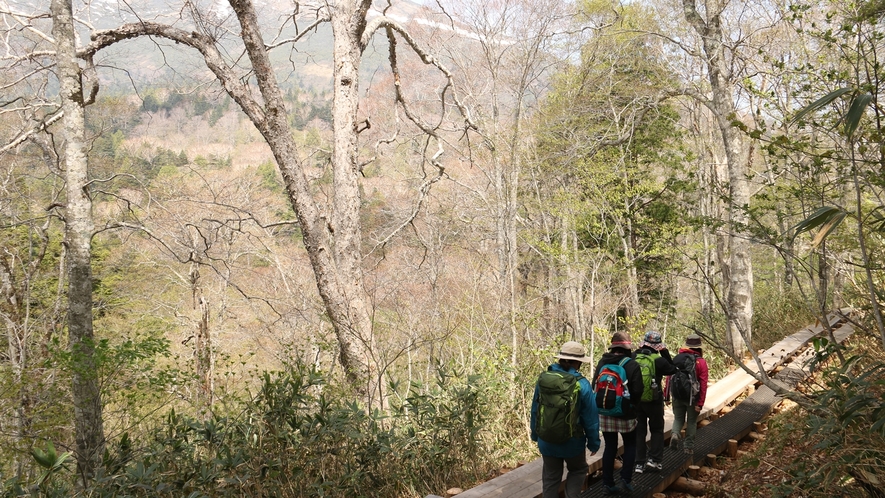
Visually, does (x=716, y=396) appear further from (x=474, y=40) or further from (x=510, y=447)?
(x=474, y=40)

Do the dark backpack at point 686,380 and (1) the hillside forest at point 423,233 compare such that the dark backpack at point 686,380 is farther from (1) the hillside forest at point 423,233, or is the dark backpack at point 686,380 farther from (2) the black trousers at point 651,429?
(2) the black trousers at point 651,429

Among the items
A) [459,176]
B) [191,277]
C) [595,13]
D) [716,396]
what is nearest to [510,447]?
[716,396]

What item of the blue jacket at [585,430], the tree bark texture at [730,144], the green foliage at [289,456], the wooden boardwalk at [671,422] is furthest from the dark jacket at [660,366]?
the tree bark texture at [730,144]

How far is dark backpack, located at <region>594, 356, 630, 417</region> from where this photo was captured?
413cm

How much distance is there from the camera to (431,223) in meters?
16.3

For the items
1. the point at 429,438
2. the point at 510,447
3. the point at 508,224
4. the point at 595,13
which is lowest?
the point at 510,447

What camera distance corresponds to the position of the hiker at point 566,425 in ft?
11.9

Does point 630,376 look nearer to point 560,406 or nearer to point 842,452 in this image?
point 560,406

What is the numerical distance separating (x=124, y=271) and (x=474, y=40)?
524 inches

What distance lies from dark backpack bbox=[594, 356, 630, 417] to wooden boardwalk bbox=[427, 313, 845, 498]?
2.09 feet

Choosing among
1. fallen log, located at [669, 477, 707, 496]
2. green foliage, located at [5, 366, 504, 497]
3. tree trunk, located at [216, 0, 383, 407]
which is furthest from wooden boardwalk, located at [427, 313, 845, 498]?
tree trunk, located at [216, 0, 383, 407]

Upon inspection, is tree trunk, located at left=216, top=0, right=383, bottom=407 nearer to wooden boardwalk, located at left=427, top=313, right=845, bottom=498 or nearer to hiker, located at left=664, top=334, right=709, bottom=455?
wooden boardwalk, located at left=427, top=313, right=845, bottom=498

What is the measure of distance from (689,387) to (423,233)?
1301 centimetres

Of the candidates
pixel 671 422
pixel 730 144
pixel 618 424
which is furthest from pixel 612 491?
pixel 730 144
